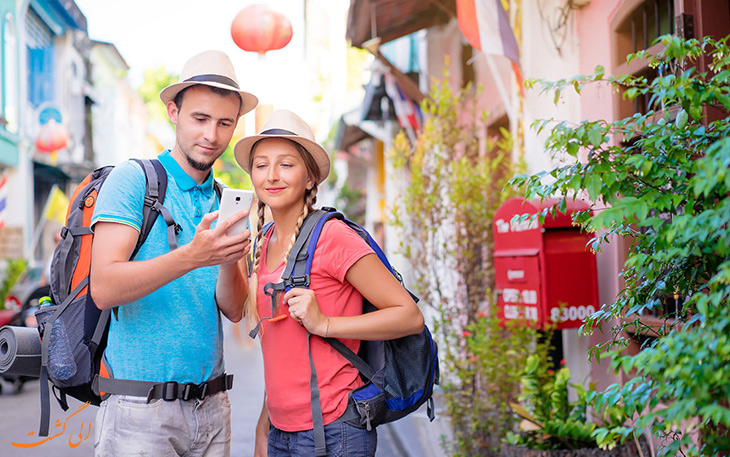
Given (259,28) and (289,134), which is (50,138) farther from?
(289,134)

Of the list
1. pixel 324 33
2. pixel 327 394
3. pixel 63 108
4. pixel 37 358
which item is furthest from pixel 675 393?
pixel 324 33

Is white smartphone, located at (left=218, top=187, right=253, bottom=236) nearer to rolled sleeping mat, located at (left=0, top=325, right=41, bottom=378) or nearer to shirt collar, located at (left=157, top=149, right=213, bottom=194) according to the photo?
shirt collar, located at (left=157, top=149, right=213, bottom=194)

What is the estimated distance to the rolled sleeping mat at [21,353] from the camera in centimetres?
276

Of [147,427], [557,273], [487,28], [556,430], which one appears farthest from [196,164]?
[487,28]

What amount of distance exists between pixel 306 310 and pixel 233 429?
5125 mm

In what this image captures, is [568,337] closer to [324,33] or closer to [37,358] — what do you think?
[37,358]

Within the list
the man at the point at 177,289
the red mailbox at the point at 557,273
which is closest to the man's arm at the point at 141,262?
the man at the point at 177,289

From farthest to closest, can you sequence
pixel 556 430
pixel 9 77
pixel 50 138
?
pixel 50 138 < pixel 9 77 < pixel 556 430

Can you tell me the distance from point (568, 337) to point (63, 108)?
74.4 feet

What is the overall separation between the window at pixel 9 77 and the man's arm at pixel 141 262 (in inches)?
670

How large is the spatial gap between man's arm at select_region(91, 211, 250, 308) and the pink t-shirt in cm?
29

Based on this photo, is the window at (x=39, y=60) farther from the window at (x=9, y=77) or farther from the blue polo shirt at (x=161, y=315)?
the blue polo shirt at (x=161, y=315)

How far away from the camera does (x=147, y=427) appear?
2.52 metres

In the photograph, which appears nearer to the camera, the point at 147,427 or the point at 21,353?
the point at 147,427
